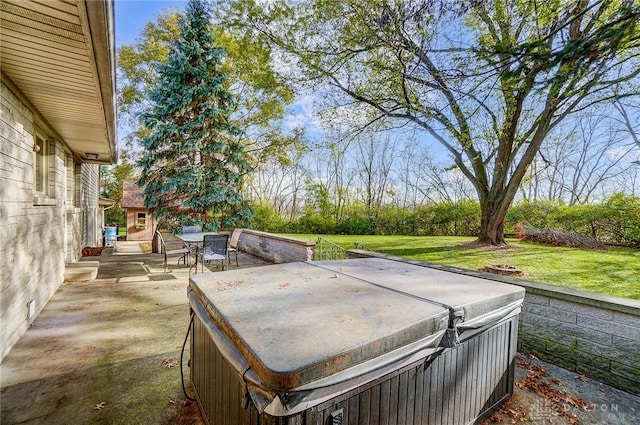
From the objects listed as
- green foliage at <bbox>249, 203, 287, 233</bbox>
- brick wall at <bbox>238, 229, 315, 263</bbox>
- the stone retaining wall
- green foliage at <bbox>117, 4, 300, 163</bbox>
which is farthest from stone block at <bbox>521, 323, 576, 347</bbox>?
green foliage at <bbox>117, 4, 300, 163</bbox>

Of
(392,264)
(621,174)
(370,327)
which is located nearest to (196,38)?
(392,264)

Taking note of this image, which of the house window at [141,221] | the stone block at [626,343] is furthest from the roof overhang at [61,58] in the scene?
the house window at [141,221]

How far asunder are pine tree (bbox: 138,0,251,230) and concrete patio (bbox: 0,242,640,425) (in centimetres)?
691

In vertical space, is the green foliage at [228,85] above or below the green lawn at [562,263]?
above

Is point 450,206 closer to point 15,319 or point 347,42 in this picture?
point 347,42

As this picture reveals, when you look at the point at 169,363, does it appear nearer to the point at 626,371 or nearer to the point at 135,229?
the point at 626,371

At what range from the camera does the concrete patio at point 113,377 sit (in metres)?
2.29

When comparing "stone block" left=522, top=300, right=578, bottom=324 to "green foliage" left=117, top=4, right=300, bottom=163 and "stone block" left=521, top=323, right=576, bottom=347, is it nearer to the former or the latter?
"stone block" left=521, top=323, right=576, bottom=347

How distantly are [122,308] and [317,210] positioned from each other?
1086 cm

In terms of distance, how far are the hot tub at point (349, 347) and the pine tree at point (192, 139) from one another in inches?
363

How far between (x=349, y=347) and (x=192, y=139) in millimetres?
11241

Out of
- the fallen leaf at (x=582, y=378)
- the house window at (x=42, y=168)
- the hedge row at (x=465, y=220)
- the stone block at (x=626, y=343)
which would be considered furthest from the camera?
the hedge row at (x=465, y=220)

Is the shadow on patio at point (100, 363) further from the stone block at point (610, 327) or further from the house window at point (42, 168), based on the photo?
the stone block at point (610, 327)

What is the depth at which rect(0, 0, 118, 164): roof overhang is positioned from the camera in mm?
1925
